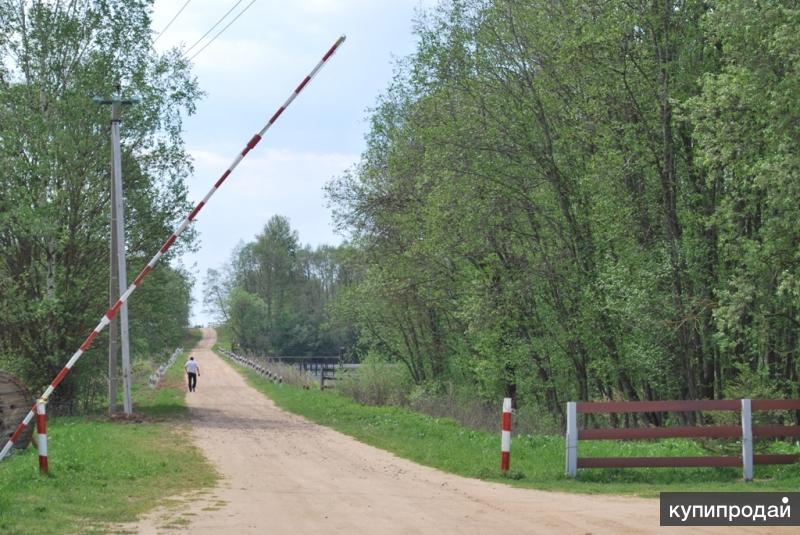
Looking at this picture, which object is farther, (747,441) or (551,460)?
(551,460)

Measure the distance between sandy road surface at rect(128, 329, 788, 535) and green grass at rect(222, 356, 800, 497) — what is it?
637mm

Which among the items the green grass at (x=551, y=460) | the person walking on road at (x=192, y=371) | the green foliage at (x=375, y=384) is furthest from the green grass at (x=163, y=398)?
the green grass at (x=551, y=460)

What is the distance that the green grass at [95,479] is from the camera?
9711 mm

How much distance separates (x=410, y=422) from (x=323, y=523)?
15.1 m

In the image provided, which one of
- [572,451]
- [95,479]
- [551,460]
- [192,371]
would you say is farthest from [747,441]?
[192,371]

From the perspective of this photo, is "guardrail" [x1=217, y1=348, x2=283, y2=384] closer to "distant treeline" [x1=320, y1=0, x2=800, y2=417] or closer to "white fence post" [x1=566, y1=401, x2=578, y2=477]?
"distant treeline" [x1=320, y1=0, x2=800, y2=417]

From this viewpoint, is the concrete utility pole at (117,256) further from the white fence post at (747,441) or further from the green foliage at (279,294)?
the green foliage at (279,294)

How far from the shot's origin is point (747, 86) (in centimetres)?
1609

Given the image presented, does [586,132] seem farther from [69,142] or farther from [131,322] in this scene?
[131,322]

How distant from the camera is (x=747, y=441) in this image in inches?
532

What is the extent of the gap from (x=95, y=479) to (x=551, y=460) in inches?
282

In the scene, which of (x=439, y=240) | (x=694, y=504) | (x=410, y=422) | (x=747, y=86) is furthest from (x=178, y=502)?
(x=439, y=240)

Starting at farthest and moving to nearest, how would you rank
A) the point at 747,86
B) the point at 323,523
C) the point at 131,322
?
the point at 131,322 → the point at 747,86 → the point at 323,523

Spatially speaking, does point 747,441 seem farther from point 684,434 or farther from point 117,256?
point 117,256
